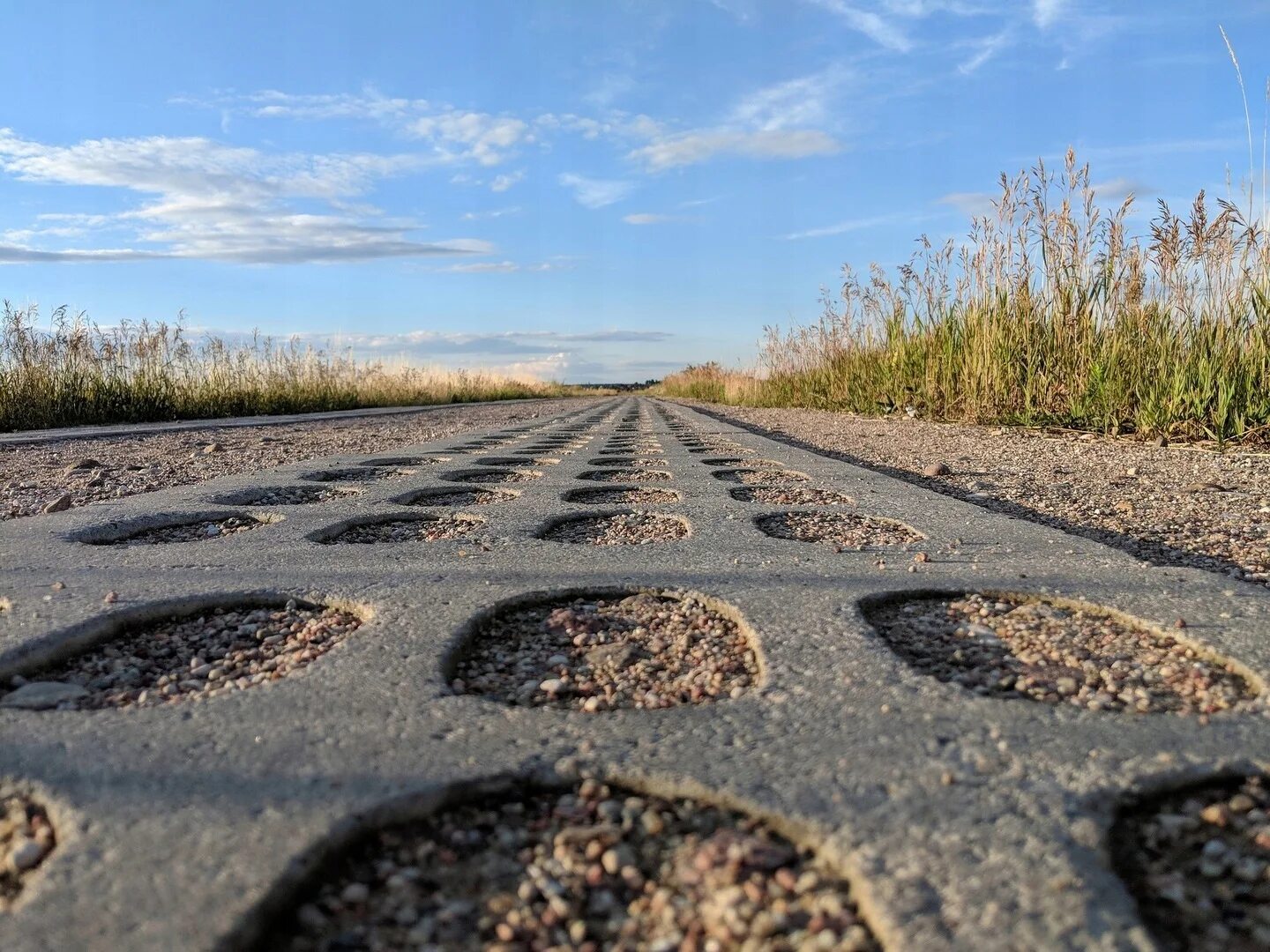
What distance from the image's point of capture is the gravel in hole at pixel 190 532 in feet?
6.41

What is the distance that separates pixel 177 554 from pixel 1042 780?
162cm

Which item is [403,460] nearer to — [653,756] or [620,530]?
[620,530]

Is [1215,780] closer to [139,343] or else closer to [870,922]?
[870,922]

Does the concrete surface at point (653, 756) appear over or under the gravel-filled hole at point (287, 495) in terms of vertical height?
under

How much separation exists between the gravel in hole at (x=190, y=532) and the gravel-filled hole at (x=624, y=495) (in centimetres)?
90

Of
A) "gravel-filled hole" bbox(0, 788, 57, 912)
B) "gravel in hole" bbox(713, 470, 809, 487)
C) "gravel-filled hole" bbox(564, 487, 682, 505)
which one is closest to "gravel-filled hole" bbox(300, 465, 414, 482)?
"gravel-filled hole" bbox(564, 487, 682, 505)

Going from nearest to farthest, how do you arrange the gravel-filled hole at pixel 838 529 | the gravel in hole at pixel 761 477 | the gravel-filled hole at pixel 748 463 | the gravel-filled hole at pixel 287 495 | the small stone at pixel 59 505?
the gravel-filled hole at pixel 838 529, the small stone at pixel 59 505, the gravel-filled hole at pixel 287 495, the gravel in hole at pixel 761 477, the gravel-filled hole at pixel 748 463

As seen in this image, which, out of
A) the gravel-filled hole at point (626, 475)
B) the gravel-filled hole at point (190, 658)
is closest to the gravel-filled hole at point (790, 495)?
the gravel-filled hole at point (626, 475)

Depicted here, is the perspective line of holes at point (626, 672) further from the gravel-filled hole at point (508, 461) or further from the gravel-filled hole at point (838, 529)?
the gravel-filled hole at point (508, 461)

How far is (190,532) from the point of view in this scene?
6.91 ft

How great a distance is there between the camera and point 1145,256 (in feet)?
15.2

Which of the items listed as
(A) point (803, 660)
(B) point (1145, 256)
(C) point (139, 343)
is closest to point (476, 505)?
(A) point (803, 660)

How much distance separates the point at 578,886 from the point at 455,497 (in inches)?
85.4

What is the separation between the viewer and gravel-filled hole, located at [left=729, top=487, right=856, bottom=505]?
252cm
